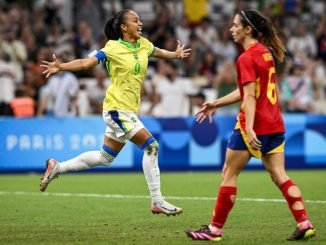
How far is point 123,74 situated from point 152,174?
1237 mm

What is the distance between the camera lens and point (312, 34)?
92.3 ft

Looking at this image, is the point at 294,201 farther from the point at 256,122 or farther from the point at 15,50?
the point at 15,50

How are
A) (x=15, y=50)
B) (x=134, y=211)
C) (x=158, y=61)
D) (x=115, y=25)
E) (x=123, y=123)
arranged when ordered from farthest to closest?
1. (x=158, y=61)
2. (x=15, y=50)
3. (x=134, y=211)
4. (x=115, y=25)
5. (x=123, y=123)

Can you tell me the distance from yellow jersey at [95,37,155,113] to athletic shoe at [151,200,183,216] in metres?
1.19

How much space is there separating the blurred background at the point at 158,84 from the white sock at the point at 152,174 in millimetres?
7866

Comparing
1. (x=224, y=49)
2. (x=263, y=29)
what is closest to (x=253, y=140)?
(x=263, y=29)

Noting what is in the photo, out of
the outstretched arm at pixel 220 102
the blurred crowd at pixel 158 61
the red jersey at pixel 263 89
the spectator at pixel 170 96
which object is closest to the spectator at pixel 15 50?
the blurred crowd at pixel 158 61

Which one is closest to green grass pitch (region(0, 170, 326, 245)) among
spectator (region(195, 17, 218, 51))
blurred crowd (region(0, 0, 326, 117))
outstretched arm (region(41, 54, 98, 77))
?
outstretched arm (region(41, 54, 98, 77))

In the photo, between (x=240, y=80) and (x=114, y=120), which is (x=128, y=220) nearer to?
(x=114, y=120)

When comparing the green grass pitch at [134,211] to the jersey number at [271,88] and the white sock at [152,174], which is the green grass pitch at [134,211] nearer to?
the white sock at [152,174]

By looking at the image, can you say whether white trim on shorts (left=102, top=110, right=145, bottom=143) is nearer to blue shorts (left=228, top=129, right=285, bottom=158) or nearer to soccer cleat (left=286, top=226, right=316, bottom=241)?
blue shorts (left=228, top=129, right=285, bottom=158)

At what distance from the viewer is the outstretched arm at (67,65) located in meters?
10.1

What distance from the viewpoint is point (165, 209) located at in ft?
35.5

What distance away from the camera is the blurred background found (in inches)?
745
